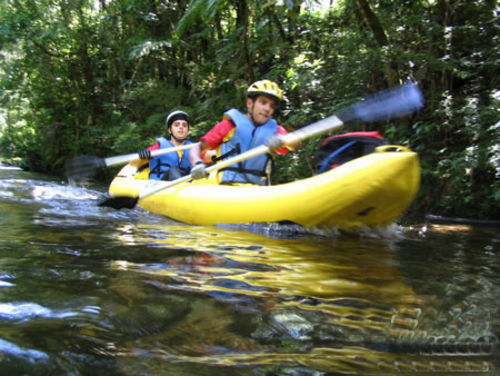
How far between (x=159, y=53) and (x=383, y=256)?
33.0 ft

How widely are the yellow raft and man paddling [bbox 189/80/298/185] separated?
1.41 ft

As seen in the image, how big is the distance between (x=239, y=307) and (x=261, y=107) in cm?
303

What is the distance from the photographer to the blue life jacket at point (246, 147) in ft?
13.9

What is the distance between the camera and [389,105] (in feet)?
10.6

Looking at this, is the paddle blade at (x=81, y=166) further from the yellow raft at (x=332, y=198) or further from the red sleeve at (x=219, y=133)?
the yellow raft at (x=332, y=198)

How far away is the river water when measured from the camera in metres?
1.15

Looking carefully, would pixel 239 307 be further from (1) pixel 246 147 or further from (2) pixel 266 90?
(2) pixel 266 90

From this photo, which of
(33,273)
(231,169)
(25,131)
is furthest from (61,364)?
(25,131)

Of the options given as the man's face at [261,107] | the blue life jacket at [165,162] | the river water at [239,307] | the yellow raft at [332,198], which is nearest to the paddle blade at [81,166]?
the blue life jacket at [165,162]

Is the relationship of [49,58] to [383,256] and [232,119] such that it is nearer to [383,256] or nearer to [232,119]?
[232,119]

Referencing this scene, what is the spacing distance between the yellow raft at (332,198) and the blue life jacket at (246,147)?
14.8 inches

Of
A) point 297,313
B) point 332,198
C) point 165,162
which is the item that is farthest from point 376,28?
point 297,313

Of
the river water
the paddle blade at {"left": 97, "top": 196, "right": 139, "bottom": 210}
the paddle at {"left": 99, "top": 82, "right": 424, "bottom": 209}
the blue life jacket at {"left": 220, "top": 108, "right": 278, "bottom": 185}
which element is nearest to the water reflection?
the river water

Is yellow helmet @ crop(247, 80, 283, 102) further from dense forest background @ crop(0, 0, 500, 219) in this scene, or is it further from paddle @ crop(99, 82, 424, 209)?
dense forest background @ crop(0, 0, 500, 219)
